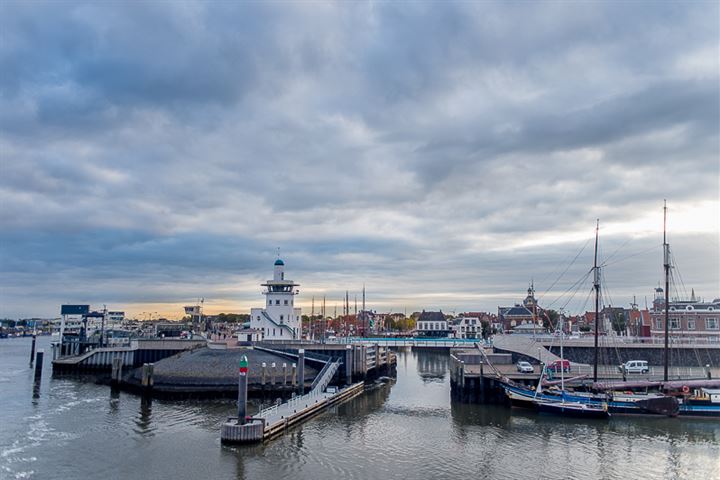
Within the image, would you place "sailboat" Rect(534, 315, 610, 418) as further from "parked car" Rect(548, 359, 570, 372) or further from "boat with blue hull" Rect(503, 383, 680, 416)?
"parked car" Rect(548, 359, 570, 372)

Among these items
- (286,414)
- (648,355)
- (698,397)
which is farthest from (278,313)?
(698,397)

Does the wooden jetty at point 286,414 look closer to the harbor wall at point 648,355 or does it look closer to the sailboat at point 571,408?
the sailboat at point 571,408

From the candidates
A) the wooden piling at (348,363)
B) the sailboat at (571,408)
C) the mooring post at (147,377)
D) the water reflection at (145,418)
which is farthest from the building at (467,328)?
the water reflection at (145,418)

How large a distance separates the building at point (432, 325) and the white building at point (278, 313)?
282 feet

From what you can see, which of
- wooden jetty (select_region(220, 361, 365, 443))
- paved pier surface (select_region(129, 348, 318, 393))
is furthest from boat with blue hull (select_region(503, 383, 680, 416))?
paved pier surface (select_region(129, 348, 318, 393))

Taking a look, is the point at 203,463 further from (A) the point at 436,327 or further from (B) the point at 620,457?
(A) the point at 436,327

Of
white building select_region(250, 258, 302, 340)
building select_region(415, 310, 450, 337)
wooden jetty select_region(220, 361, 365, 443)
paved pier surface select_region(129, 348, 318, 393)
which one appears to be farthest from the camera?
building select_region(415, 310, 450, 337)

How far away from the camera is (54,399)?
5681 centimetres

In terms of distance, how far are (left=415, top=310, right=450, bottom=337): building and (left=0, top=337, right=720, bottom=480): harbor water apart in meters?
111

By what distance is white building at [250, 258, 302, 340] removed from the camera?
8381 centimetres

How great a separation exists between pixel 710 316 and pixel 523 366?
40586mm

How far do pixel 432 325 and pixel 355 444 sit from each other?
133 metres

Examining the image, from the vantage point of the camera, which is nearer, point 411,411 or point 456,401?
point 411,411

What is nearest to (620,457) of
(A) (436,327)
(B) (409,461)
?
(B) (409,461)
